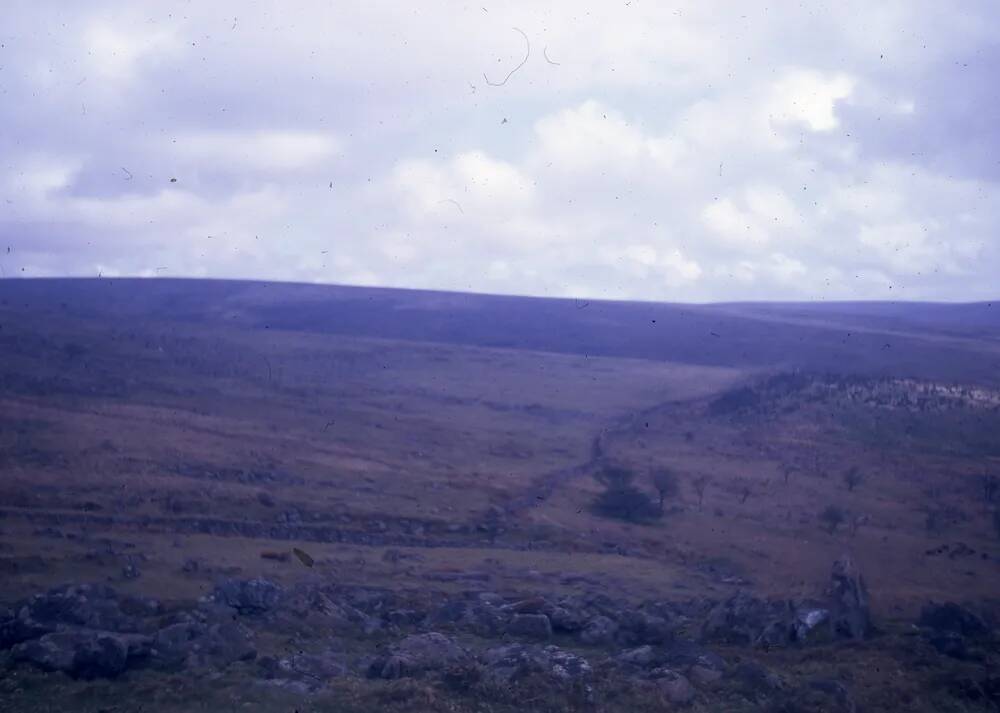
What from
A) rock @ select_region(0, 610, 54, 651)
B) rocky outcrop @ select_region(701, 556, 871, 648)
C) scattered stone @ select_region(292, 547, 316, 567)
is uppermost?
rock @ select_region(0, 610, 54, 651)

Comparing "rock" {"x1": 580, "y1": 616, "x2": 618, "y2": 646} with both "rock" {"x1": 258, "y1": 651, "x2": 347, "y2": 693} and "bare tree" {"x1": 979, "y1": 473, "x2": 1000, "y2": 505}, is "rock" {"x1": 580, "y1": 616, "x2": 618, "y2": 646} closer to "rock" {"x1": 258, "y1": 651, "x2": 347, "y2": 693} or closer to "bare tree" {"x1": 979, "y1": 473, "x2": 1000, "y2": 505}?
"rock" {"x1": 258, "y1": 651, "x2": 347, "y2": 693}

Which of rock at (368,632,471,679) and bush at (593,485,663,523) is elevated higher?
rock at (368,632,471,679)

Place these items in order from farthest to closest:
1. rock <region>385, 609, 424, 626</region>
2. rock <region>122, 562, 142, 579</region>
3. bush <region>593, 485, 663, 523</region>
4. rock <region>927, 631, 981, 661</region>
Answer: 1. bush <region>593, 485, 663, 523</region>
2. rock <region>122, 562, 142, 579</region>
3. rock <region>385, 609, 424, 626</region>
4. rock <region>927, 631, 981, 661</region>

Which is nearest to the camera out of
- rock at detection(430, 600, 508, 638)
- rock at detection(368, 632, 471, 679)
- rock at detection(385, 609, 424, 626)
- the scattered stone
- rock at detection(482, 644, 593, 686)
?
rock at detection(482, 644, 593, 686)

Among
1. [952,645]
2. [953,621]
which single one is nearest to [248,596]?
[952,645]

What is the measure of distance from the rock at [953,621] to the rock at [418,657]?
8.19 metres

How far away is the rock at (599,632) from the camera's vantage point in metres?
15.7

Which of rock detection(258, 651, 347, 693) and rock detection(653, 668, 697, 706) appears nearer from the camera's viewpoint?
rock detection(653, 668, 697, 706)

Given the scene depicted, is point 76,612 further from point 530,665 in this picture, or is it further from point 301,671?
point 530,665

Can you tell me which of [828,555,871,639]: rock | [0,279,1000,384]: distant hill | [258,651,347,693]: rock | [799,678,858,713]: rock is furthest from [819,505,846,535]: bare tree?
[0,279,1000,384]: distant hill

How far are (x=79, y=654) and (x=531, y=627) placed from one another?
7240 mm

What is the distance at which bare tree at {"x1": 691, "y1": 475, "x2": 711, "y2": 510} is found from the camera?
115ft

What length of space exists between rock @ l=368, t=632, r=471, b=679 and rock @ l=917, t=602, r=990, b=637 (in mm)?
8188

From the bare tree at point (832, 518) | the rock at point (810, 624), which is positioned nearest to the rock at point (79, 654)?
the rock at point (810, 624)
